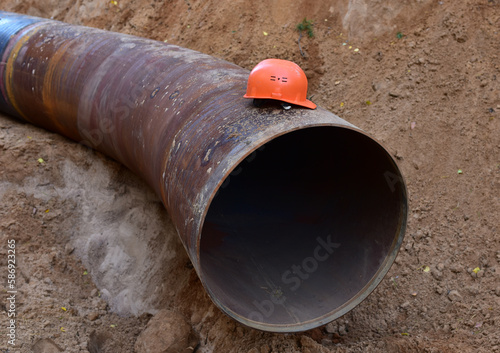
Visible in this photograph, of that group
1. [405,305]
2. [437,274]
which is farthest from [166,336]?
[437,274]

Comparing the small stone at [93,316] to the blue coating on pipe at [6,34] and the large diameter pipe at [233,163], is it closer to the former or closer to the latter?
the large diameter pipe at [233,163]

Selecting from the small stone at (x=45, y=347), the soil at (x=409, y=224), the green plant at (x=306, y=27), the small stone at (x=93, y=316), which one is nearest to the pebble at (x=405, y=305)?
the soil at (x=409, y=224)

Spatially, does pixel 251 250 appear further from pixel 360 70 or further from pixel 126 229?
pixel 360 70

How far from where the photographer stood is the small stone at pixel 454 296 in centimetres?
311

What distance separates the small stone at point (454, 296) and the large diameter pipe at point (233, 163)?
0.74 meters

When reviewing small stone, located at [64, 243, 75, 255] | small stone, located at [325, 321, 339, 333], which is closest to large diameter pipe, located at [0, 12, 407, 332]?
small stone, located at [325, 321, 339, 333]

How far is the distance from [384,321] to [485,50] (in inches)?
105

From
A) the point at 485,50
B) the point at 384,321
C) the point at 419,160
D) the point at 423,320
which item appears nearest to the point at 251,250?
the point at 384,321

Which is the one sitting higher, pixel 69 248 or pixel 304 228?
pixel 304 228

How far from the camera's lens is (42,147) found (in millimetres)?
4297

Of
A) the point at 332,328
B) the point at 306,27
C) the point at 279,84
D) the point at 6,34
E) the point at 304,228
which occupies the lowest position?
the point at 332,328

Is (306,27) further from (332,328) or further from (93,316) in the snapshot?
(93,316)

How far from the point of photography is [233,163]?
2209 mm

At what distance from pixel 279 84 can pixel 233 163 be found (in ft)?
1.97
